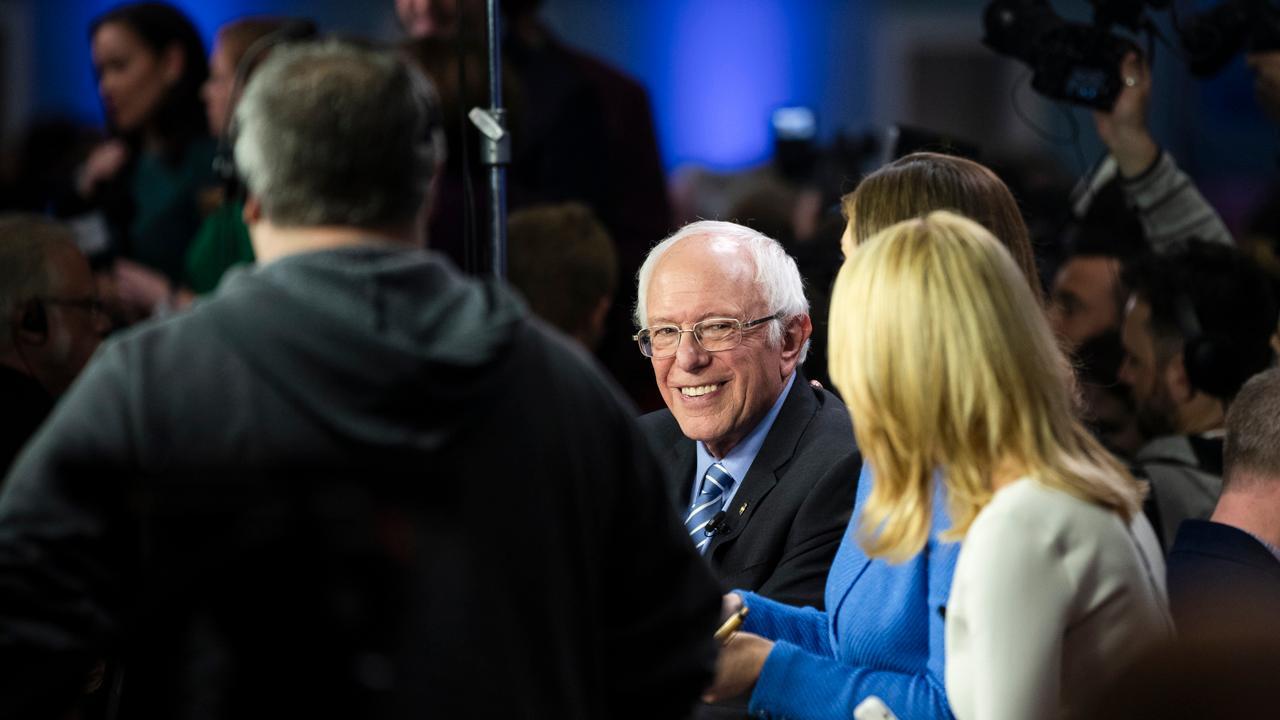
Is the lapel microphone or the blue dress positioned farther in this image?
the lapel microphone

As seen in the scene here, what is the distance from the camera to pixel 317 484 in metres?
1.68

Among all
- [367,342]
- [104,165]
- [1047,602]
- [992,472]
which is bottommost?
[104,165]

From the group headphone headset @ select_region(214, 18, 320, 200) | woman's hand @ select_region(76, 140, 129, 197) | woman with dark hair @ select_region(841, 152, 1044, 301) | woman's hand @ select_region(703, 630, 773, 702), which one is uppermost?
woman with dark hair @ select_region(841, 152, 1044, 301)

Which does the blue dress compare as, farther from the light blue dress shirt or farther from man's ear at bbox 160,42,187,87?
man's ear at bbox 160,42,187,87

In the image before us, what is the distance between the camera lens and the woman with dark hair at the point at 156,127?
17.4 ft

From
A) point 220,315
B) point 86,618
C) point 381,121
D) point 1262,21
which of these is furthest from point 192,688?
point 1262,21

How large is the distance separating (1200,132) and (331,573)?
35.8 feet

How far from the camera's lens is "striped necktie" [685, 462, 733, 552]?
3.07 metres

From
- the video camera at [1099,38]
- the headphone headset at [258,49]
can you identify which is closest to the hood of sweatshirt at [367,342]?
the headphone headset at [258,49]

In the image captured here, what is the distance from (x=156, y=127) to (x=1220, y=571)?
150 inches

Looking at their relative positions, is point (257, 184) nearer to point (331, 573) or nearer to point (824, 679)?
point (331, 573)

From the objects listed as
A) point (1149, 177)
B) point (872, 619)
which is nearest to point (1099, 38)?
point (1149, 177)

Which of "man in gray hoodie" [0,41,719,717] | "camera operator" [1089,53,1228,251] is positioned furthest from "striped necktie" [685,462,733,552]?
"camera operator" [1089,53,1228,251]

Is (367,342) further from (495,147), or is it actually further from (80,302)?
(80,302)
